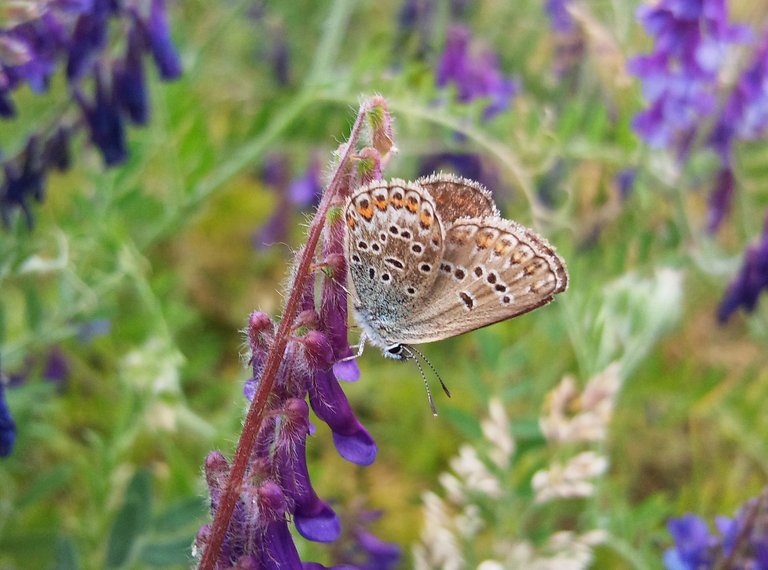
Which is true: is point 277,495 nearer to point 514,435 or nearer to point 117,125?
point 514,435

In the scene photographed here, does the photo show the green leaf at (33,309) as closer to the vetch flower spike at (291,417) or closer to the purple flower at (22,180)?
the purple flower at (22,180)

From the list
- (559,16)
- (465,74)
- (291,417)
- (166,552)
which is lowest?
(166,552)

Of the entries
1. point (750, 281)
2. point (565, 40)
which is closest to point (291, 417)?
point (750, 281)

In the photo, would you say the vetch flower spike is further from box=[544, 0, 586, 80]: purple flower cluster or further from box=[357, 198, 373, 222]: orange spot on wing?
box=[544, 0, 586, 80]: purple flower cluster

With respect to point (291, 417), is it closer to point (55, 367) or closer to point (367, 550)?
point (367, 550)

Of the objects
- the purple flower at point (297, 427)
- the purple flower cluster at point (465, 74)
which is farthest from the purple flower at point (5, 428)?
the purple flower cluster at point (465, 74)

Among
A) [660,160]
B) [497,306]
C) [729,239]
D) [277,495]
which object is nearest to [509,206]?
[660,160]
